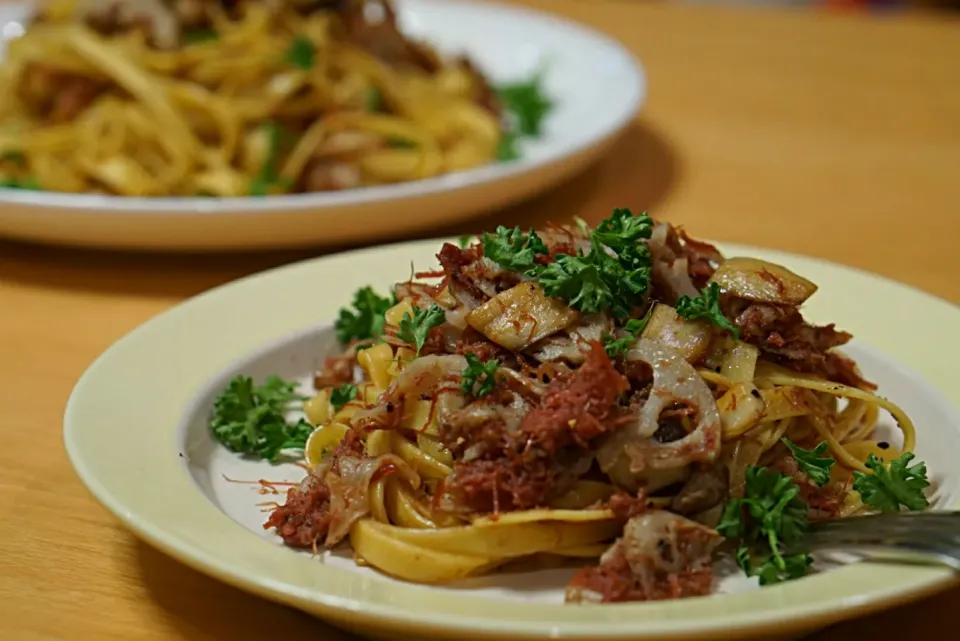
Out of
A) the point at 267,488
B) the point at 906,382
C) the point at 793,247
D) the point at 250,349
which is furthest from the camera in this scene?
the point at 793,247

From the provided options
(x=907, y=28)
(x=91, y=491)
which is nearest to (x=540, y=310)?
(x=91, y=491)

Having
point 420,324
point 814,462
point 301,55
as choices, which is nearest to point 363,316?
point 420,324

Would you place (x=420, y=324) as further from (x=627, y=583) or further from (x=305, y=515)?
(x=627, y=583)

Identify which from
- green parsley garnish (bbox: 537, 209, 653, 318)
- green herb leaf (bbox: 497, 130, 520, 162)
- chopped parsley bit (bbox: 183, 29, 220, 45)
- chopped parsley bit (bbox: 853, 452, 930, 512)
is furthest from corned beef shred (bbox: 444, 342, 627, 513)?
chopped parsley bit (bbox: 183, 29, 220, 45)

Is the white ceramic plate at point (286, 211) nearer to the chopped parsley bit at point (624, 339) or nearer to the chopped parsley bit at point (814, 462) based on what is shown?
the chopped parsley bit at point (624, 339)

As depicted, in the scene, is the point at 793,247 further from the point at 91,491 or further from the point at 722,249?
the point at 91,491

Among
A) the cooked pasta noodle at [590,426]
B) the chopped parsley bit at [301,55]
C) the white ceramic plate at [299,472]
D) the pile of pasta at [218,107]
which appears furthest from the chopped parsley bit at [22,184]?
the cooked pasta noodle at [590,426]
